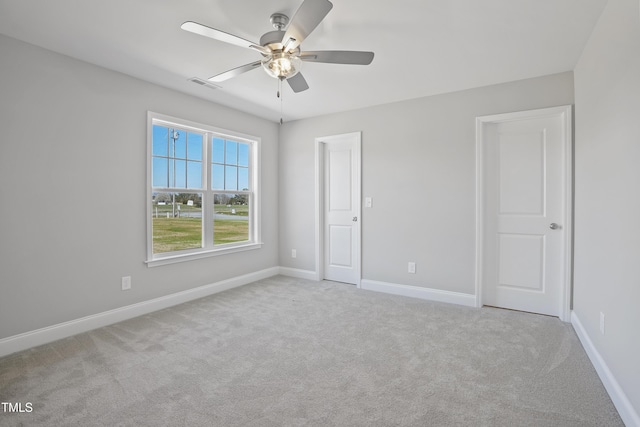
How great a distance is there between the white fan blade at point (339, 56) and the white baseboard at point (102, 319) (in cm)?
289

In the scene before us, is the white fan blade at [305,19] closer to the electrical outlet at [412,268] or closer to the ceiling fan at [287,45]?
the ceiling fan at [287,45]

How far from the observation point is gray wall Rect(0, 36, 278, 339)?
2.38m

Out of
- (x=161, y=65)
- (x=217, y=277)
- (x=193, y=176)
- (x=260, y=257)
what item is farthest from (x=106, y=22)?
(x=260, y=257)

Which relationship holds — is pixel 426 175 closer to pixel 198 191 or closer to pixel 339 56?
pixel 339 56

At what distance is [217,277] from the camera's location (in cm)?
401

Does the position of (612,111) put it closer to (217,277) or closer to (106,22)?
(106,22)

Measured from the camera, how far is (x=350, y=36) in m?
2.34

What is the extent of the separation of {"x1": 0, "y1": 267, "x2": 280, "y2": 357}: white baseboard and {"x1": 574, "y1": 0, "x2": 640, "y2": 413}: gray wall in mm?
3761

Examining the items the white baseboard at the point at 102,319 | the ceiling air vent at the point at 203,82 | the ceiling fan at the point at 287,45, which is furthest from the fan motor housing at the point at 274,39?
the white baseboard at the point at 102,319

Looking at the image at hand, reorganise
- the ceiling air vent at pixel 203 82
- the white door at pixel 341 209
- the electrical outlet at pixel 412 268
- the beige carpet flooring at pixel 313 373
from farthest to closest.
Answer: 1. the white door at pixel 341 209
2. the electrical outlet at pixel 412 268
3. the ceiling air vent at pixel 203 82
4. the beige carpet flooring at pixel 313 373

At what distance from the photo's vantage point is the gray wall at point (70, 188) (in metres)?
2.38

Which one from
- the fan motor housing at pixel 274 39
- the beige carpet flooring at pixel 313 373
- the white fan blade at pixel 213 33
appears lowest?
the beige carpet flooring at pixel 313 373

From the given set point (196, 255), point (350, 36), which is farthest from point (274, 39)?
point (196, 255)

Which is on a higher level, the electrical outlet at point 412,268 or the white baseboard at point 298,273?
the electrical outlet at point 412,268
